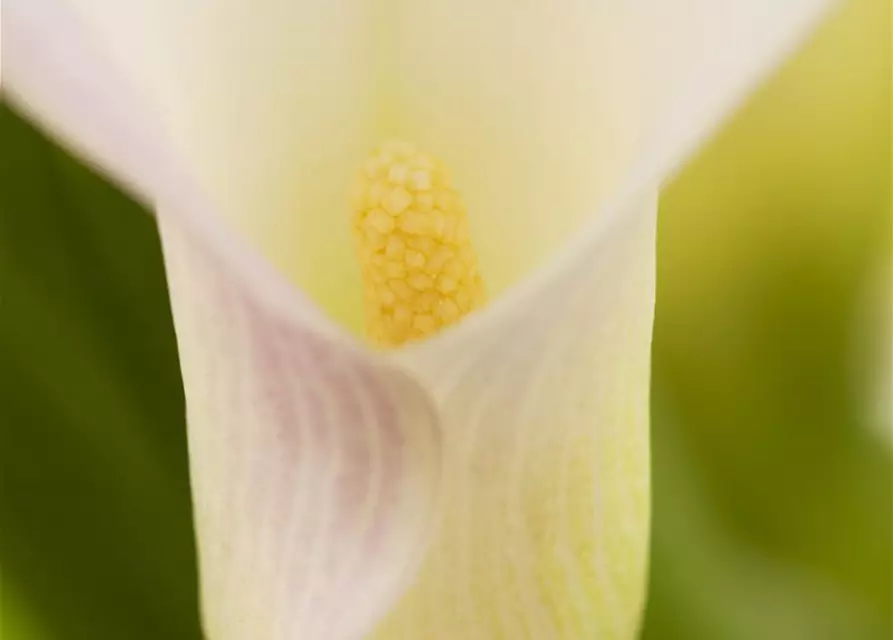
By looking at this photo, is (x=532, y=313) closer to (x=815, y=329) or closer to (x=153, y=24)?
(x=153, y=24)

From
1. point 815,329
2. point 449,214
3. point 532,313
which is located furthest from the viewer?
point 815,329

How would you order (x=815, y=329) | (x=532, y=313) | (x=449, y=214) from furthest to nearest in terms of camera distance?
(x=815, y=329)
(x=449, y=214)
(x=532, y=313)

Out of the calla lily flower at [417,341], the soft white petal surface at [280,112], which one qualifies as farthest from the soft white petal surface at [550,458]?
the soft white petal surface at [280,112]

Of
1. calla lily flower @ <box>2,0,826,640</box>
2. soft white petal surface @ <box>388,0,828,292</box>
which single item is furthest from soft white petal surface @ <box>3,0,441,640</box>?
soft white petal surface @ <box>388,0,828,292</box>

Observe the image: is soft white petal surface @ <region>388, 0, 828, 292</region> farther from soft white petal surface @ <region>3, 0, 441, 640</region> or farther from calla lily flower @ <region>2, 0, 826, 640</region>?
soft white petal surface @ <region>3, 0, 441, 640</region>

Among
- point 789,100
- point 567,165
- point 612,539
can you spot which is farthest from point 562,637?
point 789,100

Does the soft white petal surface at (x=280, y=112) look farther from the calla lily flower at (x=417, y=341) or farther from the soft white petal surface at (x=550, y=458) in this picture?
the soft white petal surface at (x=550, y=458)
